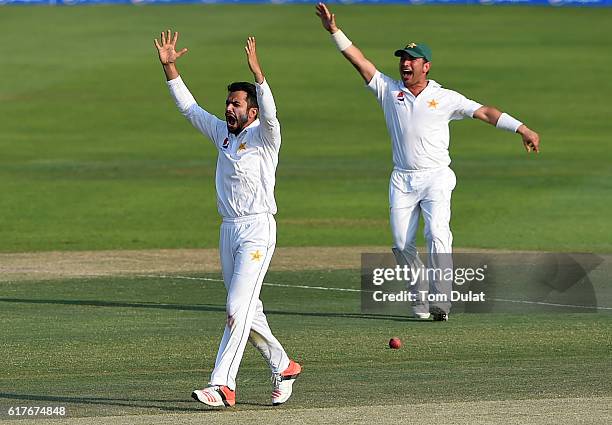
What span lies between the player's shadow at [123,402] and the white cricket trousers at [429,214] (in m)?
4.92

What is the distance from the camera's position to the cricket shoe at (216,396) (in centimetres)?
1034

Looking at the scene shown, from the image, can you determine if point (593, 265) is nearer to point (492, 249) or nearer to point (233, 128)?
point (492, 249)

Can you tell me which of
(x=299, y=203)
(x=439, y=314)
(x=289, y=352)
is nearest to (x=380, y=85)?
(x=439, y=314)

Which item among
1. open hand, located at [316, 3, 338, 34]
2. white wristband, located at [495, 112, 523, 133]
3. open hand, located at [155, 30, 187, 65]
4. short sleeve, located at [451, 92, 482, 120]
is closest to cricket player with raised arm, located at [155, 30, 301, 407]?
open hand, located at [155, 30, 187, 65]

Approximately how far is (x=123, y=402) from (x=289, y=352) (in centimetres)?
278

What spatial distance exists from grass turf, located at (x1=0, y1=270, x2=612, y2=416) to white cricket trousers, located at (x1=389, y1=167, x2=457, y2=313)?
431 mm

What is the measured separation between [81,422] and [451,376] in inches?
124

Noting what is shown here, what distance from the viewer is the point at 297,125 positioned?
47688 mm

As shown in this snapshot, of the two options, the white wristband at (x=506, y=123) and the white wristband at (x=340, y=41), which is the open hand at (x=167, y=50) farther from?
the white wristband at (x=506, y=123)

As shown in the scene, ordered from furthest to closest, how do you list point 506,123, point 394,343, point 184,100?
1. point 506,123
2. point 394,343
3. point 184,100

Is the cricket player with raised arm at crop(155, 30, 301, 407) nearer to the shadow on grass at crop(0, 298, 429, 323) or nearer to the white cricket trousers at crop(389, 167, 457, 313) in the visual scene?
the white cricket trousers at crop(389, 167, 457, 313)

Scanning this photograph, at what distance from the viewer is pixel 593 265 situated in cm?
2025

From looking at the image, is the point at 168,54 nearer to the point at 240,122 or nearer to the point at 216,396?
the point at 240,122

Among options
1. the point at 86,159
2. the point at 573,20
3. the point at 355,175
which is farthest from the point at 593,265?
the point at 573,20
